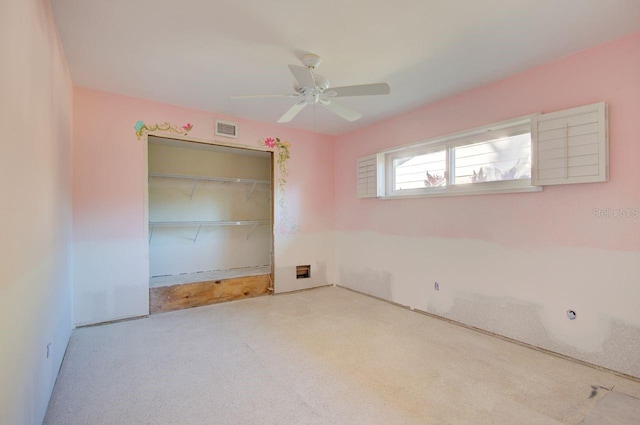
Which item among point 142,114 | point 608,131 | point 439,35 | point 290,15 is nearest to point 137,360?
point 142,114

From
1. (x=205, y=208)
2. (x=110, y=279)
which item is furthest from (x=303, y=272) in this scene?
(x=110, y=279)

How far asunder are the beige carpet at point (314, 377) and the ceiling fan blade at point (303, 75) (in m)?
2.29

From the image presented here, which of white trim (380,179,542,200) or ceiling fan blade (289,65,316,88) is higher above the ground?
ceiling fan blade (289,65,316,88)

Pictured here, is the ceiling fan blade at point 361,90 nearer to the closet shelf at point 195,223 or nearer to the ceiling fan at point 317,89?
the ceiling fan at point 317,89

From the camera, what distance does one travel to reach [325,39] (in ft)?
7.95

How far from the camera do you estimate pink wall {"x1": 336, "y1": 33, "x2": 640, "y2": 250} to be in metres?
2.37

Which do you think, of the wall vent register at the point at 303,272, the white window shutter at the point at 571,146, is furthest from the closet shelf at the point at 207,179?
the white window shutter at the point at 571,146

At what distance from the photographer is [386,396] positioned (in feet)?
6.91

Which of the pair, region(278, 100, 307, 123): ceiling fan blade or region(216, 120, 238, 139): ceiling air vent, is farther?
region(216, 120, 238, 139): ceiling air vent

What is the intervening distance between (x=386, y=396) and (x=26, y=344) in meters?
2.07

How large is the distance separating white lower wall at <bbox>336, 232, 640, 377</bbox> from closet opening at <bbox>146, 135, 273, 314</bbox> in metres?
2.19

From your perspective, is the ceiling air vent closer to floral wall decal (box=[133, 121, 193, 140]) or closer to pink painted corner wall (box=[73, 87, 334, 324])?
pink painted corner wall (box=[73, 87, 334, 324])

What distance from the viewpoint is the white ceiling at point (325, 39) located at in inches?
81.7

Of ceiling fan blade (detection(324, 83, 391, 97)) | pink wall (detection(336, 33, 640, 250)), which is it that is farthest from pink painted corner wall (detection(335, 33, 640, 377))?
ceiling fan blade (detection(324, 83, 391, 97))
